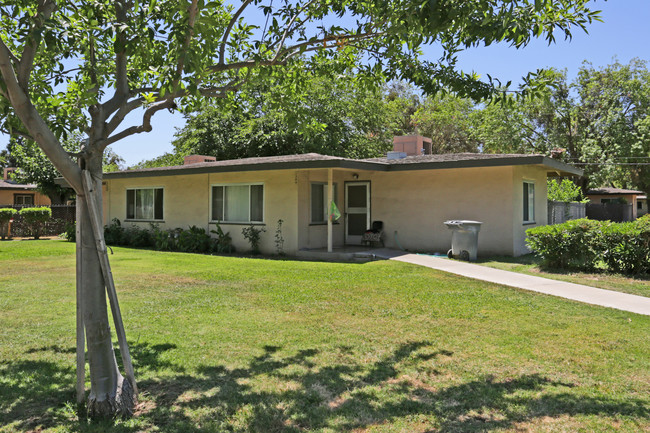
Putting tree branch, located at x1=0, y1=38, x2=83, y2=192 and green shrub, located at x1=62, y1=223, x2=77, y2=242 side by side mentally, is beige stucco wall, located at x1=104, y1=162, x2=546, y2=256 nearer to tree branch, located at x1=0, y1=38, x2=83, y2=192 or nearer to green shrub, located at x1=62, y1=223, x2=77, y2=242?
green shrub, located at x1=62, y1=223, x2=77, y2=242

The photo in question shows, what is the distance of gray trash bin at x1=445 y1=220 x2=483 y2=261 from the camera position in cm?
1302

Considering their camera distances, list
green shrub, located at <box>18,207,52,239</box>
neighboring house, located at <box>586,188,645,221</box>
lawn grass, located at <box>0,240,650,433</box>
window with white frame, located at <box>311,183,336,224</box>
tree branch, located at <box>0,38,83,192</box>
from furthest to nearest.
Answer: neighboring house, located at <box>586,188,645,221</box> < green shrub, located at <box>18,207,52,239</box> < window with white frame, located at <box>311,183,336,224</box> < lawn grass, located at <box>0,240,650,433</box> < tree branch, located at <box>0,38,83,192</box>

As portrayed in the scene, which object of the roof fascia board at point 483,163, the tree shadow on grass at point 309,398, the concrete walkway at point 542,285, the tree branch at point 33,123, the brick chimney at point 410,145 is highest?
the brick chimney at point 410,145

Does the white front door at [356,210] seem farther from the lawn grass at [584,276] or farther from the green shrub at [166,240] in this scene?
the green shrub at [166,240]

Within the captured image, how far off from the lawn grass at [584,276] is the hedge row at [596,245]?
0.82 feet

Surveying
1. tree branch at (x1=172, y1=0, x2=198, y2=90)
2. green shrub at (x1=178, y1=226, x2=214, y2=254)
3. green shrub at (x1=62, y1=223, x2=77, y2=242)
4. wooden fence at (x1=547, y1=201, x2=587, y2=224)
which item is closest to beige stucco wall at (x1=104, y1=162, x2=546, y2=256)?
green shrub at (x1=178, y1=226, x2=214, y2=254)

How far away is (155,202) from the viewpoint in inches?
739

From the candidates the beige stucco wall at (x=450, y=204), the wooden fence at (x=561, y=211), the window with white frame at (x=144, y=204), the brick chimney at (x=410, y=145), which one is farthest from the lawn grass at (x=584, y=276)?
the window with white frame at (x=144, y=204)

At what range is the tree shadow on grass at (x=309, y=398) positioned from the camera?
3.77 m

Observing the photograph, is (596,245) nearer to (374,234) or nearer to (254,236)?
(374,234)

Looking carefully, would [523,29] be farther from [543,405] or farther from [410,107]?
[410,107]

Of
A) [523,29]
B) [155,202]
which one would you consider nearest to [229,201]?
[155,202]

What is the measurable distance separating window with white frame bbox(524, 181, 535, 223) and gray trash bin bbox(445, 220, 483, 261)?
262cm

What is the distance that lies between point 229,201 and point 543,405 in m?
13.4
